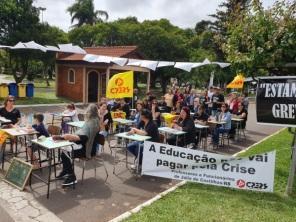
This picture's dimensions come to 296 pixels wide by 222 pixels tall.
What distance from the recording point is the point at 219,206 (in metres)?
6.33

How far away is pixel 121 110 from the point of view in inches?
522

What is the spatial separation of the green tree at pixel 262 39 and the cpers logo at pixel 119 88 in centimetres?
427

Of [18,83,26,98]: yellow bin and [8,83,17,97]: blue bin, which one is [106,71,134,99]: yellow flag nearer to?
[8,83,17,97]: blue bin

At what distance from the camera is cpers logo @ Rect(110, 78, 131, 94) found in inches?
457

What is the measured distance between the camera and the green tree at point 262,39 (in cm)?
732

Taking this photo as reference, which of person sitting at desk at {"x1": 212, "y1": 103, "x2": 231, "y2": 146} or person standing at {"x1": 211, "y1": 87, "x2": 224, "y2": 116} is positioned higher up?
person standing at {"x1": 211, "y1": 87, "x2": 224, "y2": 116}

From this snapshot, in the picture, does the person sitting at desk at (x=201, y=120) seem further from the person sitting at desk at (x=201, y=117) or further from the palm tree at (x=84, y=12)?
the palm tree at (x=84, y=12)

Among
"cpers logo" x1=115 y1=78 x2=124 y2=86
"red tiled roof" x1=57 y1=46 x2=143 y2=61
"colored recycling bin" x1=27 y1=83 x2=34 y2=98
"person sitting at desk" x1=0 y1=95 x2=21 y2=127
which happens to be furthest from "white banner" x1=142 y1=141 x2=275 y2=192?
"colored recycling bin" x1=27 y1=83 x2=34 y2=98

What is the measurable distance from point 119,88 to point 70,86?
15.4 m

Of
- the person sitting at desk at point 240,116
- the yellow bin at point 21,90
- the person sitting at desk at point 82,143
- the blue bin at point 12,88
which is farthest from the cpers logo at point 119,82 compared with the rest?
the yellow bin at point 21,90

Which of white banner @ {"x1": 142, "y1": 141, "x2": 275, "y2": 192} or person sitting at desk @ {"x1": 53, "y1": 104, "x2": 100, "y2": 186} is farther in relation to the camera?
person sitting at desk @ {"x1": 53, "y1": 104, "x2": 100, "y2": 186}

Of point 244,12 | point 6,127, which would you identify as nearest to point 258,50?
point 244,12

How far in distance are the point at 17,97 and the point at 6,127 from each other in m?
15.7

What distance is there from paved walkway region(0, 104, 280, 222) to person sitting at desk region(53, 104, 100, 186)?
0.27 m
